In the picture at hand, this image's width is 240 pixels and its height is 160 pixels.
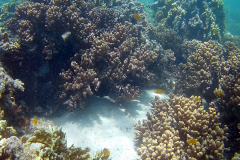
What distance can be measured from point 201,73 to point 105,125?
4.06 metres

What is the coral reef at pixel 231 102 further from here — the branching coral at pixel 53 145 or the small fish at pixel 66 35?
the small fish at pixel 66 35

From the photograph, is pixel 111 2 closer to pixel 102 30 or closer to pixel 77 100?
pixel 102 30

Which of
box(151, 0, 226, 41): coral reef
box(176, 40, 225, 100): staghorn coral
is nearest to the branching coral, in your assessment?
box(176, 40, 225, 100): staghorn coral

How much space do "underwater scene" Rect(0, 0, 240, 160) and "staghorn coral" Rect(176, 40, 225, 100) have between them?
0.04 metres

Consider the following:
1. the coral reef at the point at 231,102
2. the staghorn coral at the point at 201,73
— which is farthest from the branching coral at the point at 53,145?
the staghorn coral at the point at 201,73

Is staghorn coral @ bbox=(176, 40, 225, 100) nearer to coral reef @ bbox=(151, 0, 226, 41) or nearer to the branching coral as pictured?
coral reef @ bbox=(151, 0, 226, 41)

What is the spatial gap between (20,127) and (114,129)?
2.54m

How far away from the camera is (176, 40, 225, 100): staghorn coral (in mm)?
5438

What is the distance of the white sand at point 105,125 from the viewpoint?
13.6 feet

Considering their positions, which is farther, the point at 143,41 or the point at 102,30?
the point at 143,41

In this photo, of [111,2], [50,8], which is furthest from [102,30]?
[111,2]

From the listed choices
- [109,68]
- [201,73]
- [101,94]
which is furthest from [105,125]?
[201,73]

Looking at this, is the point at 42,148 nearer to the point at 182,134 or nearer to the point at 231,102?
the point at 182,134

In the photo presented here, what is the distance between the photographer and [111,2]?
875 centimetres
